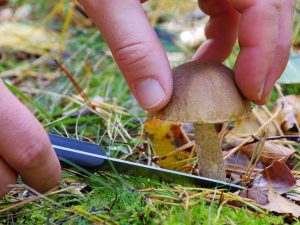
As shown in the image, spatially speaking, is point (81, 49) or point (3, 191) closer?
point (3, 191)

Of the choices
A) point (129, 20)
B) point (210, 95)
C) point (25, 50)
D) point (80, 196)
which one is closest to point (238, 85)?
point (210, 95)

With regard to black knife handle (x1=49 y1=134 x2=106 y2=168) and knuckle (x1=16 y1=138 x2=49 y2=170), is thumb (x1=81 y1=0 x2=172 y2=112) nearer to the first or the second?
black knife handle (x1=49 y1=134 x2=106 y2=168)

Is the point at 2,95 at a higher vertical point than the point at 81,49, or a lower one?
higher

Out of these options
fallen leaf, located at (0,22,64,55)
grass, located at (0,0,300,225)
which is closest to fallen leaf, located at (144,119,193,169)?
grass, located at (0,0,300,225)

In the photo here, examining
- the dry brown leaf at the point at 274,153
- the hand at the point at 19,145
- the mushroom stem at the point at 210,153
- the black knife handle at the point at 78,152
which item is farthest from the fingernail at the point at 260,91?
the hand at the point at 19,145

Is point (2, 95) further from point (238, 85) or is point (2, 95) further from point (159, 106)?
point (238, 85)

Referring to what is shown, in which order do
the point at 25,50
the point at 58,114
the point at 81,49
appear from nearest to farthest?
the point at 58,114 → the point at 81,49 → the point at 25,50

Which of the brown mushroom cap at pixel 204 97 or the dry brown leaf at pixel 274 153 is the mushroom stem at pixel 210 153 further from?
the dry brown leaf at pixel 274 153
